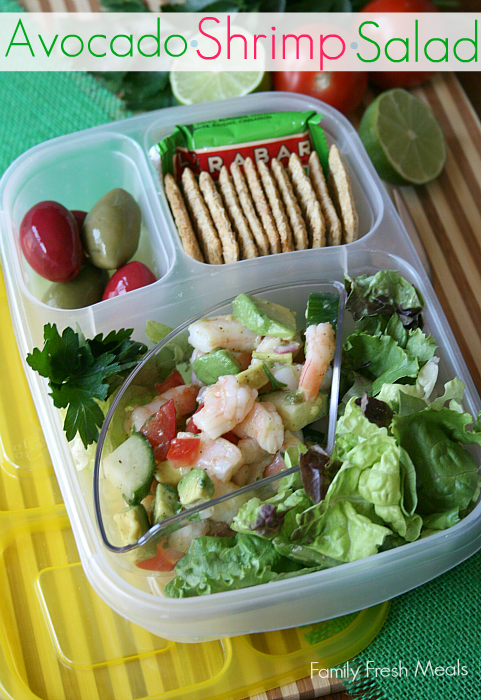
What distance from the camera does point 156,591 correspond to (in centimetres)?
104

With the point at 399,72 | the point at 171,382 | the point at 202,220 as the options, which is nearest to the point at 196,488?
the point at 171,382

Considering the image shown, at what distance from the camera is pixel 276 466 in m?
1.06

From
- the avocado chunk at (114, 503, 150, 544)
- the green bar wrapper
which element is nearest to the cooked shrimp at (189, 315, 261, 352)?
the avocado chunk at (114, 503, 150, 544)

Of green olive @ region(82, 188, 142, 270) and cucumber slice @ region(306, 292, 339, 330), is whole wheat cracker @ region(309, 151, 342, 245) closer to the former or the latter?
cucumber slice @ region(306, 292, 339, 330)

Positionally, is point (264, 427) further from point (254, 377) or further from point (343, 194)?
point (343, 194)

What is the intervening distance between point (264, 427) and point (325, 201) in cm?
62

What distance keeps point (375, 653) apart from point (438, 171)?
1258mm

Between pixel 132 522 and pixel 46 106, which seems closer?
pixel 132 522

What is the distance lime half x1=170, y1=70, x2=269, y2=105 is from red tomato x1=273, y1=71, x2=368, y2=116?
0.33ft

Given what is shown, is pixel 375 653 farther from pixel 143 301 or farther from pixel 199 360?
pixel 143 301

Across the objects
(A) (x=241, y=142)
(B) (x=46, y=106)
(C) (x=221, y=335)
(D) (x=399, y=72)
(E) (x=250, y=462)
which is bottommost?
(E) (x=250, y=462)

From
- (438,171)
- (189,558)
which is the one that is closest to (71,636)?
(189,558)

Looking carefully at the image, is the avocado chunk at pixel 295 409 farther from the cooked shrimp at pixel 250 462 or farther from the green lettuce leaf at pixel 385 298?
the green lettuce leaf at pixel 385 298

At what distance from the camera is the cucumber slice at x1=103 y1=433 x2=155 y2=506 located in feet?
3.28
